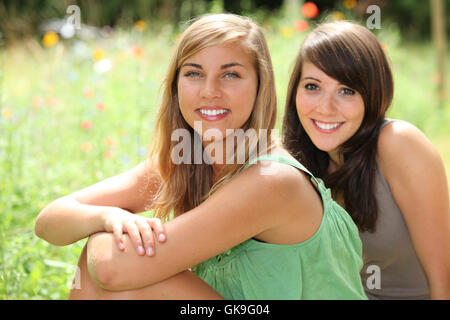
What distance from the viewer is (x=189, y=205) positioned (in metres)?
2.03

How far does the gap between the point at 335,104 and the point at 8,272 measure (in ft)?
5.16

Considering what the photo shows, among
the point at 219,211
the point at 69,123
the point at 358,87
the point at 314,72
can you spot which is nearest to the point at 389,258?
the point at 358,87

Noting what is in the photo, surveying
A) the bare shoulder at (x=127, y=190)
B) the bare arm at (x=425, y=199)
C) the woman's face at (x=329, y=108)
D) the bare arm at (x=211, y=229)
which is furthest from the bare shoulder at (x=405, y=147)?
the bare shoulder at (x=127, y=190)

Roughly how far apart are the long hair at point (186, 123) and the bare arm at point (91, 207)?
0.26ft

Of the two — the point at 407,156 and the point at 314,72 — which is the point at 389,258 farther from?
the point at 314,72

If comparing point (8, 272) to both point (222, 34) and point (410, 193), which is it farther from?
point (410, 193)

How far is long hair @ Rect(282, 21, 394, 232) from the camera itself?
206 cm

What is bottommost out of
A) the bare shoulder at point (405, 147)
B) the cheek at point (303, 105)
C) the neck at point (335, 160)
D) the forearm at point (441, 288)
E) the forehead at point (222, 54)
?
the forearm at point (441, 288)

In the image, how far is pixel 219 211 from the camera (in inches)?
62.1

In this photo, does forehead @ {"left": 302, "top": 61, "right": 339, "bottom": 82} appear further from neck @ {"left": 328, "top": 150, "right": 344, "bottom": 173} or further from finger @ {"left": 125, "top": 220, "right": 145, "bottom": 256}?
finger @ {"left": 125, "top": 220, "right": 145, "bottom": 256}

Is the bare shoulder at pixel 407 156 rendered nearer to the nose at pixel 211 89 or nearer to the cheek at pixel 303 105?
the cheek at pixel 303 105

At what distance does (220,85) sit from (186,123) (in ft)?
0.95

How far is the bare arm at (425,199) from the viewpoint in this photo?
1.96 meters

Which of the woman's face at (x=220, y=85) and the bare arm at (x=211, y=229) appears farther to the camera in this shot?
the woman's face at (x=220, y=85)
